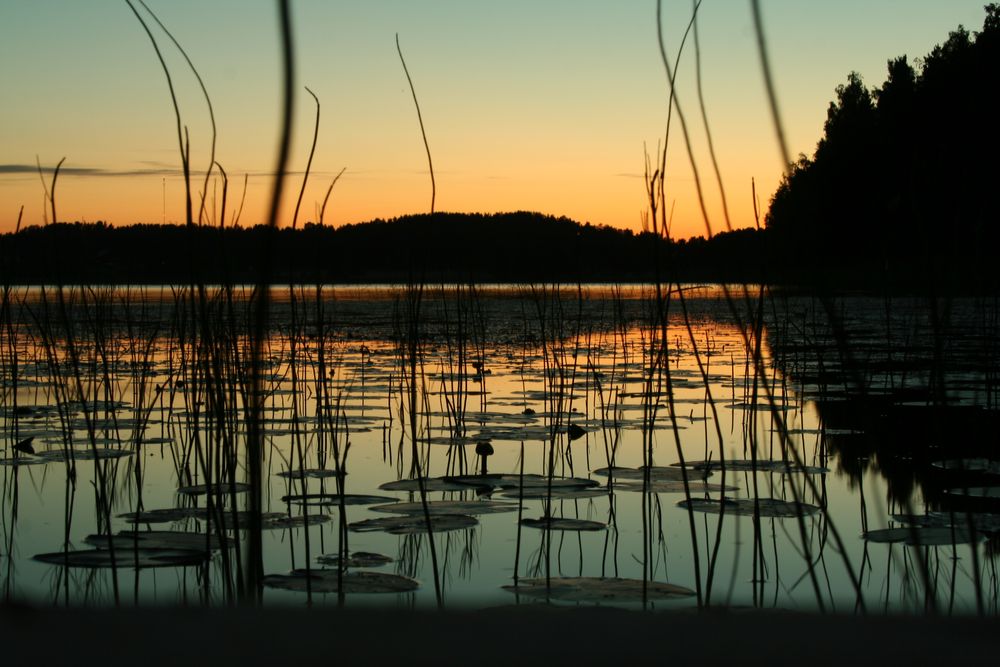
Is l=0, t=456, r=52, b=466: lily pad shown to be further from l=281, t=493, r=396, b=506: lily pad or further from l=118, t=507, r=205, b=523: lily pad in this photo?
l=281, t=493, r=396, b=506: lily pad

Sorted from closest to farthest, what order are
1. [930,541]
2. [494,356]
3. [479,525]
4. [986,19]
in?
[930,541] → [479,525] → [494,356] → [986,19]

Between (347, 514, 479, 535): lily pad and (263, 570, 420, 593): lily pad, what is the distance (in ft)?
1.02

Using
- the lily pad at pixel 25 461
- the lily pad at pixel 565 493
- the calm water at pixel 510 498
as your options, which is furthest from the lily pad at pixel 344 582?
the lily pad at pixel 25 461

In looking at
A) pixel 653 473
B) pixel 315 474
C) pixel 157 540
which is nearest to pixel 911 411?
pixel 653 473

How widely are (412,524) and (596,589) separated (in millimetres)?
653

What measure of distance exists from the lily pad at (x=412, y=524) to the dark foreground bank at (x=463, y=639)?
238 centimetres

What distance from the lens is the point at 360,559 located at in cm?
257

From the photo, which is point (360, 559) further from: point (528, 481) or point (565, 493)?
point (528, 481)

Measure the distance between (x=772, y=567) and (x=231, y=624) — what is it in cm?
247

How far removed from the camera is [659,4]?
4.55 ft

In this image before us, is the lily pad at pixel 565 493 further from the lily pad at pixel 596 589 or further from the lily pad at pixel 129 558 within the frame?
the lily pad at pixel 129 558

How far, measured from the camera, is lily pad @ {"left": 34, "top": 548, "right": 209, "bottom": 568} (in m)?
2.31

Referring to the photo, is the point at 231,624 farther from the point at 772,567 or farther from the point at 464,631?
the point at 772,567

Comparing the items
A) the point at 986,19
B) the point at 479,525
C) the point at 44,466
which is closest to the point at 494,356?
the point at 44,466
